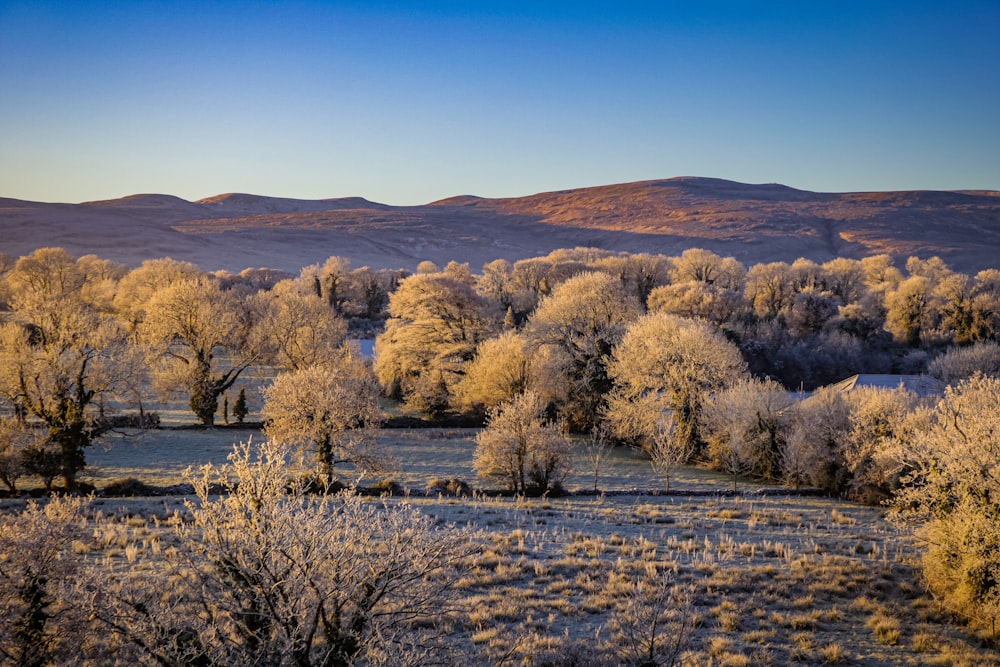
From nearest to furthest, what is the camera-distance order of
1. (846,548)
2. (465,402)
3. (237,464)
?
(237,464), (846,548), (465,402)

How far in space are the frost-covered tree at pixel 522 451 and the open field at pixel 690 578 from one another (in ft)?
5.07

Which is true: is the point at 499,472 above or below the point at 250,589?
below

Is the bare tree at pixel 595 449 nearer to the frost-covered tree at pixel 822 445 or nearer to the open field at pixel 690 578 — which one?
the open field at pixel 690 578

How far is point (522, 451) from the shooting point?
25.9 metres

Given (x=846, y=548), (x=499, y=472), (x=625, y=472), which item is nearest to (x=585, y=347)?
(x=625, y=472)

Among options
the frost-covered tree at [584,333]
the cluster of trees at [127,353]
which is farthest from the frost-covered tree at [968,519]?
the frost-covered tree at [584,333]

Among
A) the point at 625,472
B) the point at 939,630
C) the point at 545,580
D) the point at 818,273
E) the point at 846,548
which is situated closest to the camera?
the point at 939,630

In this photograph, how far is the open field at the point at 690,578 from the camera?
12.0 m

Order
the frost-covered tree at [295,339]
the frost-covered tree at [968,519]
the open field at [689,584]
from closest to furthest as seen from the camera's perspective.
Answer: the open field at [689,584]
the frost-covered tree at [968,519]
the frost-covered tree at [295,339]

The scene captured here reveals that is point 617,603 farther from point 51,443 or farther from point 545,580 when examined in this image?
point 51,443

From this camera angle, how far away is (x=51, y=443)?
25375mm

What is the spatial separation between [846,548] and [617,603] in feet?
28.4

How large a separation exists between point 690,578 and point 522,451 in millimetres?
11218

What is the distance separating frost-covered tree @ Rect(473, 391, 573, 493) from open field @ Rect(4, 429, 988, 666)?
1544 mm
